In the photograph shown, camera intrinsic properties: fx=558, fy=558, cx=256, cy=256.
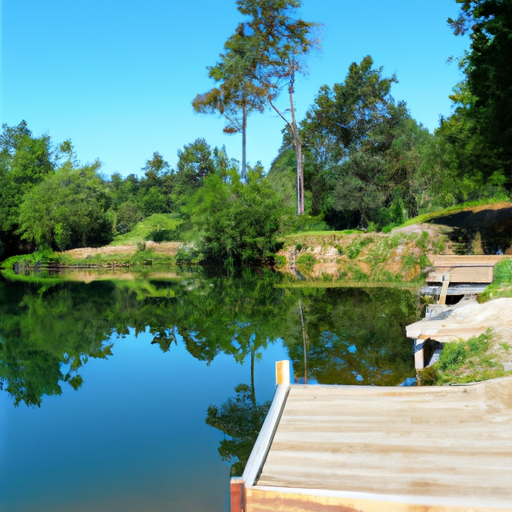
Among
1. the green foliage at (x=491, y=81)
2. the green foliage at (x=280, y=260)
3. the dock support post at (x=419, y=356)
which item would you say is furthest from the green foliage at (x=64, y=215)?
the dock support post at (x=419, y=356)

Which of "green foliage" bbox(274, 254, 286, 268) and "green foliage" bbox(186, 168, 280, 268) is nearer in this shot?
"green foliage" bbox(274, 254, 286, 268)

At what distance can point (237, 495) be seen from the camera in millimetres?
3375

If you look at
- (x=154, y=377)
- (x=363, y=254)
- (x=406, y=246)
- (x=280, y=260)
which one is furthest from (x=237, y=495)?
(x=280, y=260)

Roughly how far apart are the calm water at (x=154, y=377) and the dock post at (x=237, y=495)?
58.7 inches

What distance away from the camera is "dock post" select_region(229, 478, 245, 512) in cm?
336

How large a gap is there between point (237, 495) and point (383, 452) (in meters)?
1.16

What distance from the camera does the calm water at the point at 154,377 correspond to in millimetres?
5219

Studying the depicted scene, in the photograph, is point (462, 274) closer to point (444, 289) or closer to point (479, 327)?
point (444, 289)

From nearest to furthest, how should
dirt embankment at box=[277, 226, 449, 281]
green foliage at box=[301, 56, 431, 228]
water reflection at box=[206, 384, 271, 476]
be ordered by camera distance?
water reflection at box=[206, 384, 271, 476], dirt embankment at box=[277, 226, 449, 281], green foliage at box=[301, 56, 431, 228]

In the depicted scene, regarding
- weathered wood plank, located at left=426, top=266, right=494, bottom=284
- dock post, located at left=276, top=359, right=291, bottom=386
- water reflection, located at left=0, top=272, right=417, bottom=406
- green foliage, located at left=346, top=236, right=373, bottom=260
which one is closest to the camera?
dock post, located at left=276, top=359, right=291, bottom=386

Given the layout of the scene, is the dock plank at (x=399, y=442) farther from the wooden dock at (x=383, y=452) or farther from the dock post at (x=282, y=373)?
the dock post at (x=282, y=373)

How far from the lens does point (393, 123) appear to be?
3419cm

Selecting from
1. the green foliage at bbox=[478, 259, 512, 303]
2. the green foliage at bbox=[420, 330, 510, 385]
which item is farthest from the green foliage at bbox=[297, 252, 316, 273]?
the green foliage at bbox=[420, 330, 510, 385]

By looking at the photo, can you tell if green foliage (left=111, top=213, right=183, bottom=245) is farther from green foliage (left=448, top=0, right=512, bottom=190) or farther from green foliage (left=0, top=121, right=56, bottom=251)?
green foliage (left=448, top=0, right=512, bottom=190)
